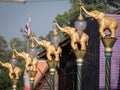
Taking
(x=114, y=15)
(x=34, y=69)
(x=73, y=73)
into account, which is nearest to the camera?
(x=114, y=15)

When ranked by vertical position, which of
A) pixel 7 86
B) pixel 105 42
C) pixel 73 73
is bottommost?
pixel 7 86

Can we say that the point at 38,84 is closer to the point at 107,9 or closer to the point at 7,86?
the point at 107,9

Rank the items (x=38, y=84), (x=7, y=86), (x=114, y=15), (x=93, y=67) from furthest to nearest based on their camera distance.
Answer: (x=7, y=86), (x=38, y=84), (x=93, y=67), (x=114, y=15)

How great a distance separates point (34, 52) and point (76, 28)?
8893 millimetres

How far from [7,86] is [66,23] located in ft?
61.6

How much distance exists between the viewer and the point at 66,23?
256 ft

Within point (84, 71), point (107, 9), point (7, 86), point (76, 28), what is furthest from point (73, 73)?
point (7, 86)

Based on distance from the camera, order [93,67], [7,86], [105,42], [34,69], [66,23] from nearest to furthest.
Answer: [105,42], [93,67], [34,69], [66,23], [7,86]

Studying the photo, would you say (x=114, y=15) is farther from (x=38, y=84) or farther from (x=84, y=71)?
(x=38, y=84)

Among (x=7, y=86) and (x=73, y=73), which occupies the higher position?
(x=73, y=73)

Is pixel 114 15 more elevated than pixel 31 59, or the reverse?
pixel 114 15

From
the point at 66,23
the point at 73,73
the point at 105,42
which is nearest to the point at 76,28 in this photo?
the point at 105,42

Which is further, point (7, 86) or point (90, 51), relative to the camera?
point (7, 86)

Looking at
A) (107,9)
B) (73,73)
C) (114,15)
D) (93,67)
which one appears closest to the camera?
(114,15)
